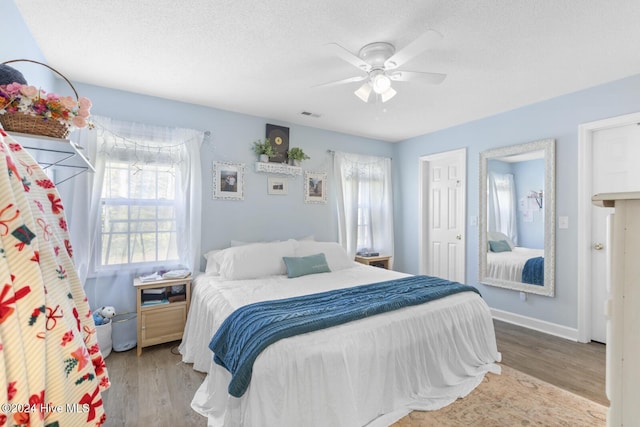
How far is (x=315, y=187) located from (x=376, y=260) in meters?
1.42

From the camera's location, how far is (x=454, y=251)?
13.7ft

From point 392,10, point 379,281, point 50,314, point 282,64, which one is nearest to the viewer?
point 50,314

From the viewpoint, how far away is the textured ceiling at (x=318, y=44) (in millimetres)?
1762

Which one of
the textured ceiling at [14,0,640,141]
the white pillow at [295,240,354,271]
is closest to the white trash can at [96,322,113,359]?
the white pillow at [295,240,354,271]

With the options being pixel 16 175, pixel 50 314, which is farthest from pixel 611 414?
pixel 16 175

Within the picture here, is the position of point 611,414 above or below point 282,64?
below

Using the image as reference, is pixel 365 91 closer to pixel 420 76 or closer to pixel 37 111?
pixel 420 76

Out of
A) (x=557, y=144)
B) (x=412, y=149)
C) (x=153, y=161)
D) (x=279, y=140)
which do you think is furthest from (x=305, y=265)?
(x=557, y=144)

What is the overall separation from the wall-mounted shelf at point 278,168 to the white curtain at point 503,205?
2492 mm

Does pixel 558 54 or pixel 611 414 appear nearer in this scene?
pixel 611 414

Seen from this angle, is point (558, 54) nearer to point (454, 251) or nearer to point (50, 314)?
point (454, 251)

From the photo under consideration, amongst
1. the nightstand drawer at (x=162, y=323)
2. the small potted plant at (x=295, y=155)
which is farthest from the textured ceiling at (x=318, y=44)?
the nightstand drawer at (x=162, y=323)

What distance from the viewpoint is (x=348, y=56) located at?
76.8 inches

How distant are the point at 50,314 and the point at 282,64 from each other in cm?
229
